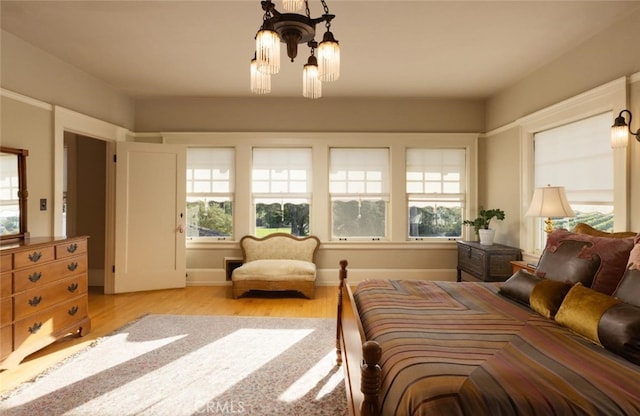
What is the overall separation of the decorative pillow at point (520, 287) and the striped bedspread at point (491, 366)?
153mm

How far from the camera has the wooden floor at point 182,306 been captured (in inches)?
128

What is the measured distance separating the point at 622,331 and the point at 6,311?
12.3 feet

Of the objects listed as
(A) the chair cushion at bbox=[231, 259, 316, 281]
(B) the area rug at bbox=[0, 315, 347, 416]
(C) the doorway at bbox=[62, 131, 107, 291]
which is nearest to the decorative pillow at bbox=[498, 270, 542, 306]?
(B) the area rug at bbox=[0, 315, 347, 416]

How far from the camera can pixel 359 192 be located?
530 cm

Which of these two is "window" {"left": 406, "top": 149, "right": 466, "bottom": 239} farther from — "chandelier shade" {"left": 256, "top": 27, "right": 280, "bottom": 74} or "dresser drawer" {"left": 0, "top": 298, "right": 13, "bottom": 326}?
"dresser drawer" {"left": 0, "top": 298, "right": 13, "bottom": 326}

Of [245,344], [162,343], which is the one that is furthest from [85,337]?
[245,344]

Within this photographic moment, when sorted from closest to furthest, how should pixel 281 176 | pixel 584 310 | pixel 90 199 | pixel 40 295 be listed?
pixel 584 310, pixel 40 295, pixel 90 199, pixel 281 176

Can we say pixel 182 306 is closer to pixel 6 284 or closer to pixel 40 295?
pixel 40 295

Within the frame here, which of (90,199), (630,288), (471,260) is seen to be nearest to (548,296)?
(630,288)

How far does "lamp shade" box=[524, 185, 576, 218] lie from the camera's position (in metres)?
3.06

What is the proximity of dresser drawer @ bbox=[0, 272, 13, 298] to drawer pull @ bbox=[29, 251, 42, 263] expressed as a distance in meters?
0.22

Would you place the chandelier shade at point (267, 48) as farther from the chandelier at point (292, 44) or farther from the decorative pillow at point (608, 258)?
the decorative pillow at point (608, 258)

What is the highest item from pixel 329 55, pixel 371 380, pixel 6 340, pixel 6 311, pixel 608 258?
pixel 329 55

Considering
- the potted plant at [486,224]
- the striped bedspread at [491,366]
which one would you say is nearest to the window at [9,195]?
the striped bedspread at [491,366]
